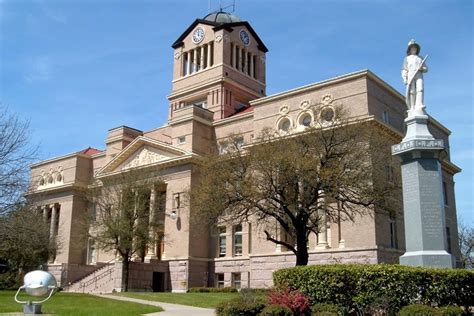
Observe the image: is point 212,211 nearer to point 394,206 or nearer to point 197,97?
point 394,206

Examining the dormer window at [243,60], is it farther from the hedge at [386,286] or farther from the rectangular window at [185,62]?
the hedge at [386,286]

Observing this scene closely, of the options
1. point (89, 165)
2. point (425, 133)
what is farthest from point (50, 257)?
point (425, 133)

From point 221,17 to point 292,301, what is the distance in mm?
54972

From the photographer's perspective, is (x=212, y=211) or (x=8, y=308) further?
(x=212, y=211)

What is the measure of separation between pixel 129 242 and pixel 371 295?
99.1 ft

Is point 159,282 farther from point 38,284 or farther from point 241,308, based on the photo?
point 241,308

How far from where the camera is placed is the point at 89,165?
65.1 metres

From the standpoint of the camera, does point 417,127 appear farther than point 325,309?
Yes

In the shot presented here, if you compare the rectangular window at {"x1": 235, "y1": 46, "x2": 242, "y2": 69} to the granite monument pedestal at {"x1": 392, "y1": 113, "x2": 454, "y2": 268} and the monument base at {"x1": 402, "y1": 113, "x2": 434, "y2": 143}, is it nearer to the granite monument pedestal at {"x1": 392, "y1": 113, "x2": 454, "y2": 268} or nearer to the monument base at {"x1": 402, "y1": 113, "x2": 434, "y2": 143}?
the monument base at {"x1": 402, "y1": 113, "x2": 434, "y2": 143}

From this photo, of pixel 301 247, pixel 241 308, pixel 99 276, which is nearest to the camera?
pixel 241 308

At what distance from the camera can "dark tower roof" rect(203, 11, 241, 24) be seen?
66.9 m

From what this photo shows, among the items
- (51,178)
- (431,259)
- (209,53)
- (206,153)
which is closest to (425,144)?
(431,259)

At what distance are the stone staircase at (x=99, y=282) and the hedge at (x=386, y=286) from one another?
104 feet

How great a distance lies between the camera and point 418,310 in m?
16.0
